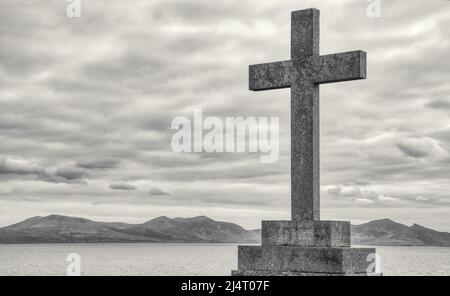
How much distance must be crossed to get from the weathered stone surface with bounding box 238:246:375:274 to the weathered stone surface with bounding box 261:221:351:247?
20 cm

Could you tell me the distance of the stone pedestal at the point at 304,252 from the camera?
12531mm

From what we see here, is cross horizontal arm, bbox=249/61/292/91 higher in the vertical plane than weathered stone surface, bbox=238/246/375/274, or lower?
higher

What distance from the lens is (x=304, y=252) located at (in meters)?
12.7

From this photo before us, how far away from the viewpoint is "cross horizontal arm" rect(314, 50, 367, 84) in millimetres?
13406

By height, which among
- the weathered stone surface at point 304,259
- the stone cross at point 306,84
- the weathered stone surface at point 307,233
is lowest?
the weathered stone surface at point 304,259

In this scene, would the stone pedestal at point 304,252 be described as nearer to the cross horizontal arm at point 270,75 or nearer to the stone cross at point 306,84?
the stone cross at point 306,84

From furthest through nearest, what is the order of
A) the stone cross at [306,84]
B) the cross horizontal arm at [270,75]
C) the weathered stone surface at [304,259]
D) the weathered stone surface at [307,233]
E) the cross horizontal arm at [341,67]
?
1. the cross horizontal arm at [270,75]
2. the stone cross at [306,84]
3. the cross horizontal arm at [341,67]
4. the weathered stone surface at [307,233]
5. the weathered stone surface at [304,259]

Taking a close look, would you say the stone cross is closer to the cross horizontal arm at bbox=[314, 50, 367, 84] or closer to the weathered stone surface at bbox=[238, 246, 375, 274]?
the cross horizontal arm at bbox=[314, 50, 367, 84]

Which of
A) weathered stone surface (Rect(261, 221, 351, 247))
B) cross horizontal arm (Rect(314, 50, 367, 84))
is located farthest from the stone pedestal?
cross horizontal arm (Rect(314, 50, 367, 84))

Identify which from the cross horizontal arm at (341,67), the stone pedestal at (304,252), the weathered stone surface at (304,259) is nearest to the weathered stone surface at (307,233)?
the stone pedestal at (304,252)
